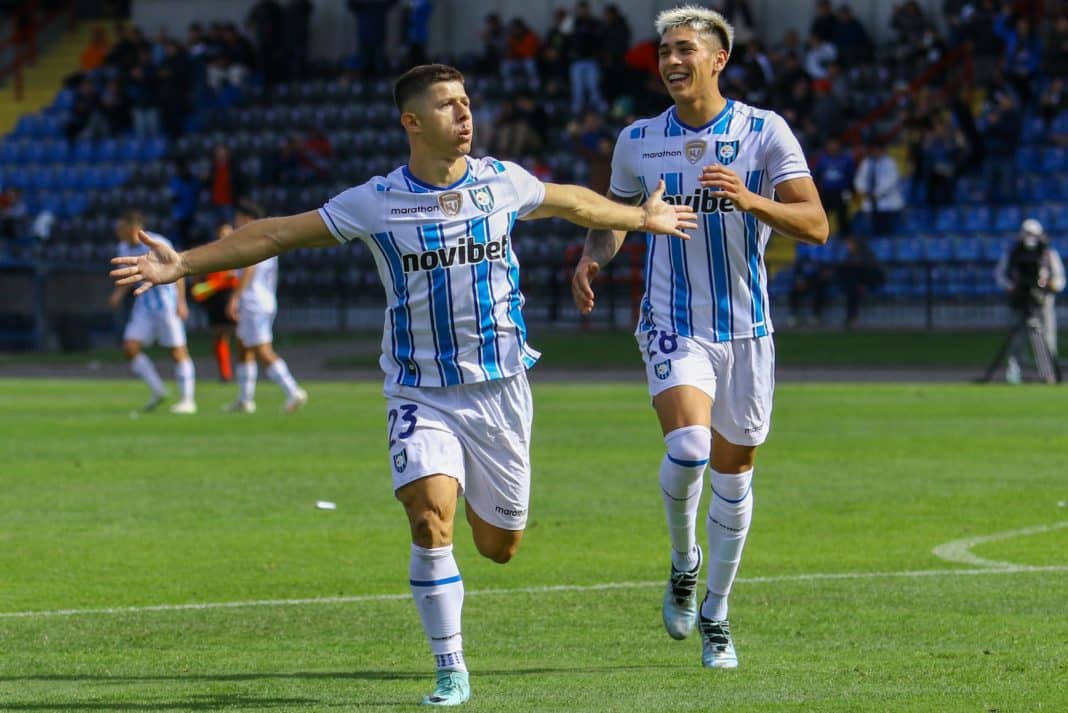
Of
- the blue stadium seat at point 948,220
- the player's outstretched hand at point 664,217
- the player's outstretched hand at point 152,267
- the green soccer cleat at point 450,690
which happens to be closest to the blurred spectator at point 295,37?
the blue stadium seat at point 948,220

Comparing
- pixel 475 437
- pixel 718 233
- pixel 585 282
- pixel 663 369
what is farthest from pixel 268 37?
pixel 475 437

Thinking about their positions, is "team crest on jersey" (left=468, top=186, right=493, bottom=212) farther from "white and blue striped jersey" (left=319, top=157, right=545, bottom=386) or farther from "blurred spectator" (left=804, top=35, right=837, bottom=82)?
"blurred spectator" (left=804, top=35, right=837, bottom=82)

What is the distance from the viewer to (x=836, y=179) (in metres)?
34.7

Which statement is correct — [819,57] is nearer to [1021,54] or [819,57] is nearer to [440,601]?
[1021,54]

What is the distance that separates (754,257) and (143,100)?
37.5m

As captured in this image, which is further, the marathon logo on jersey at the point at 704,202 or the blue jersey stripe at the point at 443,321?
the marathon logo on jersey at the point at 704,202

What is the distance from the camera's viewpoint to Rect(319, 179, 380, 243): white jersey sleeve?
758 cm

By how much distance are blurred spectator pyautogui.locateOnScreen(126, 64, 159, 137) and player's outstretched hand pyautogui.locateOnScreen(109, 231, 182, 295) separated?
3813 centimetres

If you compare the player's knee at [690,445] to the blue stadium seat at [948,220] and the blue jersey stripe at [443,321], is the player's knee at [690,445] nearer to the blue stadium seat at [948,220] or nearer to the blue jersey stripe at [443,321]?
the blue jersey stripe at [443,321]

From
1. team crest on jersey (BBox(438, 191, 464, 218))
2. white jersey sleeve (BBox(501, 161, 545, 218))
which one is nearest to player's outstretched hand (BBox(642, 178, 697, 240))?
white jersey sleeve (BBox(501, 161, 545, 218))

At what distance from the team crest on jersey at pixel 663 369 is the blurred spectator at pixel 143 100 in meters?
37.4

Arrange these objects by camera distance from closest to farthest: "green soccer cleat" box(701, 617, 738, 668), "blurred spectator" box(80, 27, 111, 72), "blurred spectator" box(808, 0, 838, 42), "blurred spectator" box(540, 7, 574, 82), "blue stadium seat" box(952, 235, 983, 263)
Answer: "green soccer cleat" box(701, 617, 738, 668) → "blue stadium seat" box(952, 235, 983, 263) → "blurred spectator" box(808, 0, 838, 42) → "blurred spectator" box(540, 7, 574, 82) → "blurred spectator" box(80, 27, 111, 72)

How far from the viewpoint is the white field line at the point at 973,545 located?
36.9 ft

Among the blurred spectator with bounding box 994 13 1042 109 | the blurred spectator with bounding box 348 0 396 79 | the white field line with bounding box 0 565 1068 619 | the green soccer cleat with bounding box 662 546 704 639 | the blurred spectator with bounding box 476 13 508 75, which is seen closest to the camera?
the green soccer cleat with bounding box 662 546 704 639
